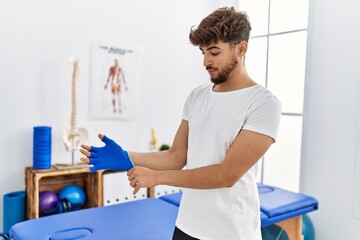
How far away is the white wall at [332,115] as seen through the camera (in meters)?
2.46

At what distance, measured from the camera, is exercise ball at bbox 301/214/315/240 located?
2.51 m

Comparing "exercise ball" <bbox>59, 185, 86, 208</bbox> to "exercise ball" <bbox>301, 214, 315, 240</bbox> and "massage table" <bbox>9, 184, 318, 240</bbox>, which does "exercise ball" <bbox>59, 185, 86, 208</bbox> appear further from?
"exercise ball" <bbox>301, 214, 315, 240</bbox>

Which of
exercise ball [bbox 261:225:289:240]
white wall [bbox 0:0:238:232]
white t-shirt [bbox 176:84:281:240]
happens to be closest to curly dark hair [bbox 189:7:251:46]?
white t-shirt [bbox 176:84:281:240]

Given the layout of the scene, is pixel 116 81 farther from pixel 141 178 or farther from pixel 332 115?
pixel 141 178

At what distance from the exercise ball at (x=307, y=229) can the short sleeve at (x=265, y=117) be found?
73.4 inches

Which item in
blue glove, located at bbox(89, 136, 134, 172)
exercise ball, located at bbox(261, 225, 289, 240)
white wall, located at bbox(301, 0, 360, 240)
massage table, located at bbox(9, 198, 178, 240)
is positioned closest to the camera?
blue glove, located at bbox(89, 136, 134, 172)

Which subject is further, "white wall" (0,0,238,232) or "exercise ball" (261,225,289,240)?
"white wall" (0,0,238,232)

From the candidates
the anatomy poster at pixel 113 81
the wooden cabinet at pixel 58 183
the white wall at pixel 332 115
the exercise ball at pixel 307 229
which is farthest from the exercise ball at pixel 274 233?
the anatomy poster at pixel 113 81

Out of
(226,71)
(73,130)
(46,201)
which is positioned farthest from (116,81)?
(226,71)

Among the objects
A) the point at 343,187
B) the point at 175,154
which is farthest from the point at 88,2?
the point at 343,187

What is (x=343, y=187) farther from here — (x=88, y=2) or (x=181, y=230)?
(x=88, y=2)

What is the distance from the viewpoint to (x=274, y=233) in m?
2.37

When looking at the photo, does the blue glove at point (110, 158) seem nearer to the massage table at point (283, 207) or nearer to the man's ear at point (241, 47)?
the man's ear at point (241, 47)

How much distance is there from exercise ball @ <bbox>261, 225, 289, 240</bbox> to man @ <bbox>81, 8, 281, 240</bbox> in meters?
1.41
